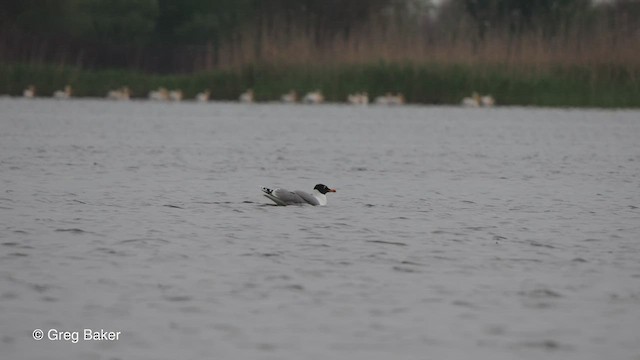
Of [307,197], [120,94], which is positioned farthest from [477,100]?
[307,197]

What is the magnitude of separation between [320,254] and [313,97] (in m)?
31.2

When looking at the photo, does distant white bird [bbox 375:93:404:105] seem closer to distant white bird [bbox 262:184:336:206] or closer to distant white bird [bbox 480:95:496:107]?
distant white bird [bbox 480:95:496:107]

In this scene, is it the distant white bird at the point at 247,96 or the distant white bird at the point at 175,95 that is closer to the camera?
the distant white bird at the point at 247,96

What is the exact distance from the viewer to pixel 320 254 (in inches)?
438

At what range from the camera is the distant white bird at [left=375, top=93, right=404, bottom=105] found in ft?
137

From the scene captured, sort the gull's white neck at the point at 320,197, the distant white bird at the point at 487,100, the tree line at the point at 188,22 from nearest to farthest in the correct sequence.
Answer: the gull's white neck at the point at 320,197
the distant white bird at the point at 487,100
the tree line at the point at 188,22

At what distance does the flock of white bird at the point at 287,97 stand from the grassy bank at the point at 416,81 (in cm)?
20

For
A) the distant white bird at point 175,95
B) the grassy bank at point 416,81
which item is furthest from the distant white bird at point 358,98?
the distant white bird at point 175,95

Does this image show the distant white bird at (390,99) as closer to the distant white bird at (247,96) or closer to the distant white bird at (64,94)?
the distant white bird at (247,96)

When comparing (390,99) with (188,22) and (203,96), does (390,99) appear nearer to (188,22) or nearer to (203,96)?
(203,96)

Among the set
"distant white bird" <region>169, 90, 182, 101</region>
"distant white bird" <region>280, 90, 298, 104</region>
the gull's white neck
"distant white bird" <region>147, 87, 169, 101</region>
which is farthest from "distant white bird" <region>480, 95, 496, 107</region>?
the gull's white neck

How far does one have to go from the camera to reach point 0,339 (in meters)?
7.67

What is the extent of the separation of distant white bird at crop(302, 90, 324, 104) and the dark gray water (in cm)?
1736

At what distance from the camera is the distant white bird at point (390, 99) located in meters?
41.9
